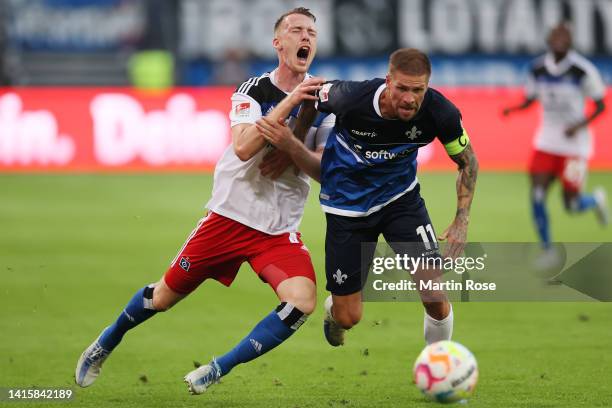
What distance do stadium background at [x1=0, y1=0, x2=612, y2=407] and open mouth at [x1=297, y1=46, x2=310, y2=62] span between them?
209 centimetres

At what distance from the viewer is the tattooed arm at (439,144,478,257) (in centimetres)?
681

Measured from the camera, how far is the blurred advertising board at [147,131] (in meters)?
20.0

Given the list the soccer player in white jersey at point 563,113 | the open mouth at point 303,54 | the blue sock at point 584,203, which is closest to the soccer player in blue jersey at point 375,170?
the open mouth at point 303,54

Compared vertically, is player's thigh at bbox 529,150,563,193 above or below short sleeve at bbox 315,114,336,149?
below

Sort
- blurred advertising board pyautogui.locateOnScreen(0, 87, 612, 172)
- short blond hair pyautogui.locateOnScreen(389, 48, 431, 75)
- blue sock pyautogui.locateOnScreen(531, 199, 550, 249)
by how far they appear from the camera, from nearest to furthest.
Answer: short blond hair pyautogui.locateOnScreen(389, 48, 431, 75) → blue sock pyautogui.locateOnScreen(531, 199, 550, 249) → blurred advertising board pyautogui.locateOnScreen(0, 87, 612, 172)

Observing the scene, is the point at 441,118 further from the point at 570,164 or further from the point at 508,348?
the point at 570,164

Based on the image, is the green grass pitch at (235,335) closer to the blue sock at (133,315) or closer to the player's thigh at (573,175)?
the blue sock at (133,315)

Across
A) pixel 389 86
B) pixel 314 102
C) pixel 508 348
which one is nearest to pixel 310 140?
pixel 314 102

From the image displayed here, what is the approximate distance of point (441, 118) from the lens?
Result: 680cm

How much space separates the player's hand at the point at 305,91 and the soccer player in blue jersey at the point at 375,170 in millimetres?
104

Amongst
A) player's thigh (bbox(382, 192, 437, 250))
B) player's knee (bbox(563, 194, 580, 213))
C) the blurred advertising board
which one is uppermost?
player's thigh (bbox(382, 192, 437, 250))

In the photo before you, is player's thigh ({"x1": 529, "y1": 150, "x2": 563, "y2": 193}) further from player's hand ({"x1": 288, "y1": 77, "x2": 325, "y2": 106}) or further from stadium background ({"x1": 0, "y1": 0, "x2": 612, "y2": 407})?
player's hand ({"x1": 288, "y1": 77, "x2": 325, "y2": 106})

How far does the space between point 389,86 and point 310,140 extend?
0.87m

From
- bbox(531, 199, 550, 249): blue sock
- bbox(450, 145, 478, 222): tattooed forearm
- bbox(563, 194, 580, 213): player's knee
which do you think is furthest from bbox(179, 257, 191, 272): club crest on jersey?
bbox(563, 194, 580, 213): player's knee
